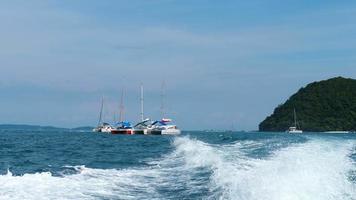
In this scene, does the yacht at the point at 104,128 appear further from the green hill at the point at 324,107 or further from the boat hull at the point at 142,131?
the green hill at the point at 324,107

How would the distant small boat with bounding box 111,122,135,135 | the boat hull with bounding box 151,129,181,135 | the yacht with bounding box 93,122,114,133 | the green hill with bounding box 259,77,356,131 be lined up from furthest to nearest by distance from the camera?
the green hill with bounding box 259,77,356,131
the yacht with bounding box 93,122,114,133
the distant small boat with bounding box 111,122,135,135
the boat hull with bounding box 151,129,181,135

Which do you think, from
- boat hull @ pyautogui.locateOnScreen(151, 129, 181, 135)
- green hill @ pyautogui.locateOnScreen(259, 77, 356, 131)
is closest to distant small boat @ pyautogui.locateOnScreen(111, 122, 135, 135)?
boat hull @ pyautogui.locateOnScreen(151, 129, 181, 135)

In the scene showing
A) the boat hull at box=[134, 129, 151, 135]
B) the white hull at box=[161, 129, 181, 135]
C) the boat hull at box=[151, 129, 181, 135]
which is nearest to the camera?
the white hull at box=[161, 129, 181, 135]

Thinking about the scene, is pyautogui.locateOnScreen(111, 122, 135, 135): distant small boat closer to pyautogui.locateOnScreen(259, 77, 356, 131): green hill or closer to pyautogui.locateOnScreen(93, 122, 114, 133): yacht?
pyautogui.locateOnScreen(93, 122, 114, 133): yacht

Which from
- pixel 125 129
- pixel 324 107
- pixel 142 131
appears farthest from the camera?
pixel 324 107

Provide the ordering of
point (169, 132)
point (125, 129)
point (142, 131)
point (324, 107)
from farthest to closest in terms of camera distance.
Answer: point (324, 107) < point (125, 129) < point (142, 131) < point (169, 132)

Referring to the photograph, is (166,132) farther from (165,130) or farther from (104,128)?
(104,128)

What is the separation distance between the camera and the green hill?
17362cm

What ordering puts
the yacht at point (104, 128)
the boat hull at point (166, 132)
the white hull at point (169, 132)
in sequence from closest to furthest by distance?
the white hull at point (169, 132) → the boat hull at point (166, 132) → the yacht at point (104, 128)

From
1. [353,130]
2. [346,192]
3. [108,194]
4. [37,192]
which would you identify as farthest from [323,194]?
[353,130]

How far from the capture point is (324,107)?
179500 millimetres

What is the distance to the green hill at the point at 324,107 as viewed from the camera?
17362 centimetres

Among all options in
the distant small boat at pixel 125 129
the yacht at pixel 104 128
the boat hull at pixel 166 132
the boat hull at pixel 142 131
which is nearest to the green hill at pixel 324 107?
the yacht at pixel 104 128

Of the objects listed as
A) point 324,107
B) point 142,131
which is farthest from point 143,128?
point 324,107
